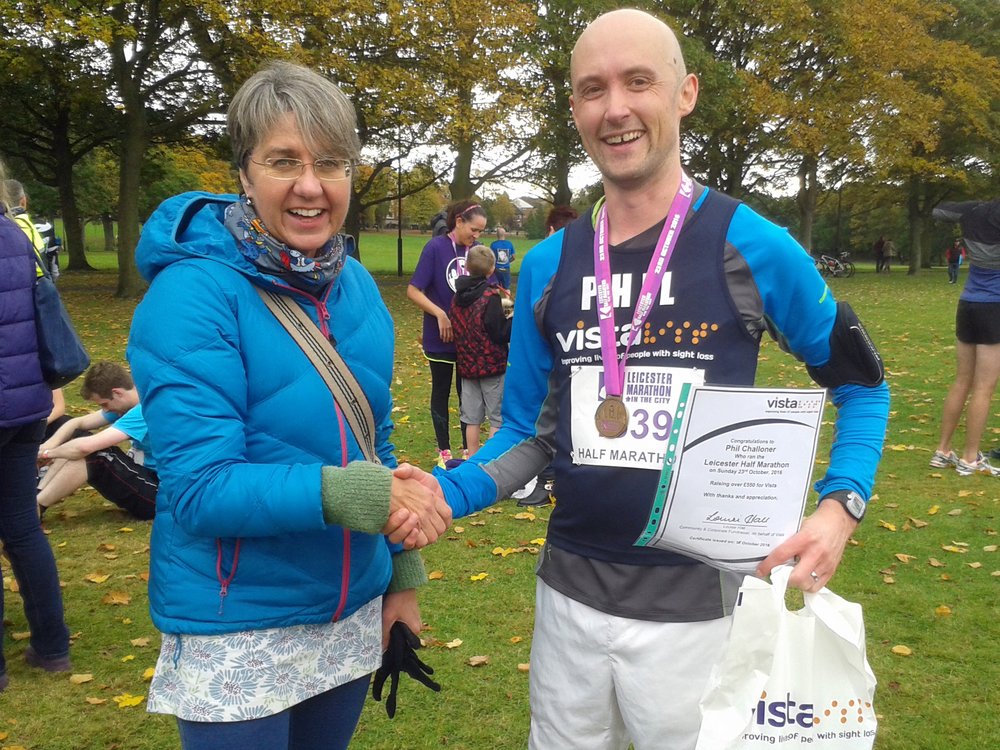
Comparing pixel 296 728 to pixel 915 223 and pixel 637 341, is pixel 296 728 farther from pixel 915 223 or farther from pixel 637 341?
pixel 915 223

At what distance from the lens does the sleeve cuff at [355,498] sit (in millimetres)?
1643

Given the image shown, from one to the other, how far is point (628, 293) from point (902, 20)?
30.6 m

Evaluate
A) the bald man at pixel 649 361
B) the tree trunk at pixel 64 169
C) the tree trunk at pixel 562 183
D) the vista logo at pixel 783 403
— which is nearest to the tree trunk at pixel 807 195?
the tree trunk at pixel 562 183

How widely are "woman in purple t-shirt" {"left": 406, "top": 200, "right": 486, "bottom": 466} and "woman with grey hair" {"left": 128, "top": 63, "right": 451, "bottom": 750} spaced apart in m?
4.70

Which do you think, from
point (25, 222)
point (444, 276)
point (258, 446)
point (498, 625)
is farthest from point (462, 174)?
point (258, 446)

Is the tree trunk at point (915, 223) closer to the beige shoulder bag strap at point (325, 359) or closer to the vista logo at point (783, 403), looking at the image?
the vista logo at point (783, 403)

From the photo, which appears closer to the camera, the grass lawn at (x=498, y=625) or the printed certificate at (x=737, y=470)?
the printed certificate at (x=737, y=470)

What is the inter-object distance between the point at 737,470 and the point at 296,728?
125 cm

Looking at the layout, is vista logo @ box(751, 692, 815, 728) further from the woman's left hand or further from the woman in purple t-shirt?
the woman in purple t-shirt

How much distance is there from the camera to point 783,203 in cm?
5119

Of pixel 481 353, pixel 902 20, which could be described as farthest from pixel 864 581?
pixel 902 20

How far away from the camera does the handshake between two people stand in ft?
5.74

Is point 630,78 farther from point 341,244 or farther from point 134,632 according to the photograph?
point 134,632

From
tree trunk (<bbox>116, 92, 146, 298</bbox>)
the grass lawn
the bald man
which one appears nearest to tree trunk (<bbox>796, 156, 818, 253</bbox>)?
tree trunk (<bbox>116, 92, 146, 298</bbox>)
